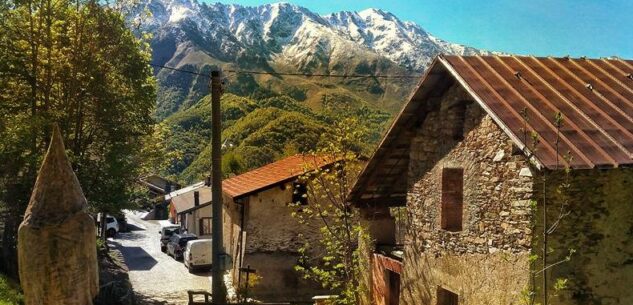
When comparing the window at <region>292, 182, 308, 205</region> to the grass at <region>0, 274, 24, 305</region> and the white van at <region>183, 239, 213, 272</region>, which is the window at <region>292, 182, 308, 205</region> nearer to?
the white van at <region>183, 239, 213, 272</region>

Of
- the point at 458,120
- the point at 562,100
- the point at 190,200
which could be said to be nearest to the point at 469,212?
the point at 458,120

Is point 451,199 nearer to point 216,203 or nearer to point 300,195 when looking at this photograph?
point 216,203

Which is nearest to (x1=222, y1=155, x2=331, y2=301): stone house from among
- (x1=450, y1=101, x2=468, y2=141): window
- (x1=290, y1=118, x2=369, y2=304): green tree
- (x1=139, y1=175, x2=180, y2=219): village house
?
(x1=290, y1=118, x2=369, y2=304): green tree

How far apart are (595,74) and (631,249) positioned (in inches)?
131

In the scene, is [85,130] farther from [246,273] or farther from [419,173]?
[419,173]

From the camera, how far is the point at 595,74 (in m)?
9.77

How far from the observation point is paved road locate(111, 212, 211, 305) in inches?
932

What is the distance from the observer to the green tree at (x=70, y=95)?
19406 millimetres

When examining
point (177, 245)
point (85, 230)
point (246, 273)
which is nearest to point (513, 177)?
point (85, 230)

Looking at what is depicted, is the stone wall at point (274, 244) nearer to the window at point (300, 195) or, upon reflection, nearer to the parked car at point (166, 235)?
the window at point (300, 195)

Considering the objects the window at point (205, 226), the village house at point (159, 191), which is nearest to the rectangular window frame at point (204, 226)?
the window at point (205, 226)

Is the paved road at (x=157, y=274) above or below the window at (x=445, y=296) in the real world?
below

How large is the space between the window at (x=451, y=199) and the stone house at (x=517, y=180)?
0.02 meters

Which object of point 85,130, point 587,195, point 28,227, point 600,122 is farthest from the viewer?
point 85,130
